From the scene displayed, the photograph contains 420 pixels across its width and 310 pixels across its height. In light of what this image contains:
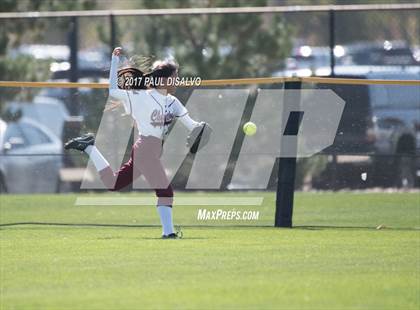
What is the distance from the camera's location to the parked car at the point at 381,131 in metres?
14.5

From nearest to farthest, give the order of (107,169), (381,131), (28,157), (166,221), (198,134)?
(166,221)
(107,169)
(198,134)
(28,157)
(381,131)

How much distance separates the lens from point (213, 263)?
942 cm

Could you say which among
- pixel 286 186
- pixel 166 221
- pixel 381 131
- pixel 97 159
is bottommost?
pixel 381 131

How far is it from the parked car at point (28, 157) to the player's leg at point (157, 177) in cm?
376

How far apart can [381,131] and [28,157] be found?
17.2 ft

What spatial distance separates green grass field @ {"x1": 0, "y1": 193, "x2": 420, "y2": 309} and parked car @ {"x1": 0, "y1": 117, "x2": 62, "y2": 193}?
5.42ft

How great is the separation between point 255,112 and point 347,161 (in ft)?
4.89

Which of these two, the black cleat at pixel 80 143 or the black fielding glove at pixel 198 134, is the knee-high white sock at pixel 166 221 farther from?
the black cleat at pixel 80 143

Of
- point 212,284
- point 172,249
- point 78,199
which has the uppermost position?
point 212,284

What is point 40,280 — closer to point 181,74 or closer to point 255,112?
point 255,112

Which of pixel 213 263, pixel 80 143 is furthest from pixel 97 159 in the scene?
pixel 213 263

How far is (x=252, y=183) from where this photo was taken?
15.1 m

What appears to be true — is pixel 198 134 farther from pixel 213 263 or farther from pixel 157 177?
pixel 213 263

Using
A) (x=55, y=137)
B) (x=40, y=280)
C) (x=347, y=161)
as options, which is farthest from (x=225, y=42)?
(x=40, y=280)
